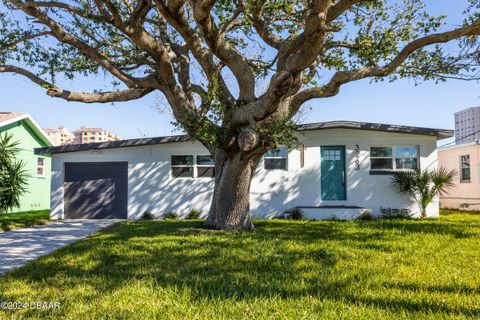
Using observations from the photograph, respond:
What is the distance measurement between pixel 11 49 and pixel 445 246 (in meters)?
10.8

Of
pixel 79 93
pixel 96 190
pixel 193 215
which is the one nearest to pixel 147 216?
pixel 193 215

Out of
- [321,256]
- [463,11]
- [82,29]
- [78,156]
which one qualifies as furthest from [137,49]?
[463,11]

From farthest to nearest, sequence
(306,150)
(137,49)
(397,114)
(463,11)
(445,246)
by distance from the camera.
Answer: (397,114)
(306,150)
(137,49)
(463,11)
(445,246)

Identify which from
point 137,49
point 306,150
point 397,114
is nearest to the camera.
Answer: point 137,49

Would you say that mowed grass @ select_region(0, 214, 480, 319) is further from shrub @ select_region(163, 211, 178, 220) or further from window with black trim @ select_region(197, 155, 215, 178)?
window with black trim @ select_region(197, 155, 215, 178)

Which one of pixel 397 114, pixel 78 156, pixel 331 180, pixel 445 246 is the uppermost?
pixel 397 114

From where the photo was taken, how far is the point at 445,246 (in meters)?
5.87

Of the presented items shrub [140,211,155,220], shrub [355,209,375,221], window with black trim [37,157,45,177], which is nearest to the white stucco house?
shrub [140,211,155,220]

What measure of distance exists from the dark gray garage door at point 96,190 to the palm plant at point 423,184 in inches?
407

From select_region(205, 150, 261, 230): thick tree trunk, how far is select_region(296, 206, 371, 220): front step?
414 cm

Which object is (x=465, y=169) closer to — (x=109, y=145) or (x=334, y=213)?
(x=334, y=213)

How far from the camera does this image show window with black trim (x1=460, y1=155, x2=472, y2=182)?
14688 millimetres

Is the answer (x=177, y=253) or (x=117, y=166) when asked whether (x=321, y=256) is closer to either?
(x=177, y=253)

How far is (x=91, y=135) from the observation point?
39.5 metres
